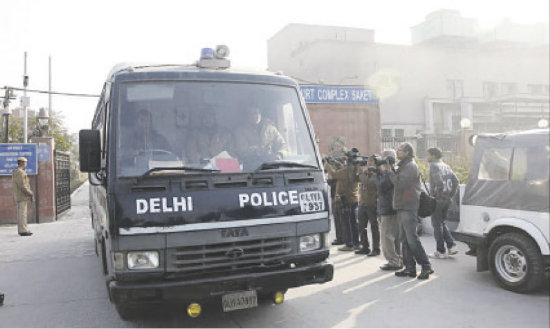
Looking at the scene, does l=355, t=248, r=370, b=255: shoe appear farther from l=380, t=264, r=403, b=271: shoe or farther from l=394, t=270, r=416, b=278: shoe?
l=394, t=270, r=416, b=278: shoe

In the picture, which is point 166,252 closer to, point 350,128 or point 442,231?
point 442,231

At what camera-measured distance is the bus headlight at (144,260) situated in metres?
3.65

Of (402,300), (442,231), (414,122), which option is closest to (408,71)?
(414,122)

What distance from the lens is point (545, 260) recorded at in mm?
4883

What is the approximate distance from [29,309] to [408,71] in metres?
36.5

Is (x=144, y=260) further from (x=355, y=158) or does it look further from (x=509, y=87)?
(x=509, y=87)

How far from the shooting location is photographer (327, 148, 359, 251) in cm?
778

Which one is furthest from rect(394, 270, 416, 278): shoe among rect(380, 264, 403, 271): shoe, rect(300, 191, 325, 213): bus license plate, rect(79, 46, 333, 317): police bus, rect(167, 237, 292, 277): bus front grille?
rect(167, 237, 292, 277): bus front grille

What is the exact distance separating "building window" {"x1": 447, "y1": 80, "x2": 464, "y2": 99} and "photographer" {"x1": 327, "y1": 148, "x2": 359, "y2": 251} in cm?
3499

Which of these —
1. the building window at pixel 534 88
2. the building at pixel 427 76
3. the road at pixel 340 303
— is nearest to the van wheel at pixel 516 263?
the road at pixel 340 303

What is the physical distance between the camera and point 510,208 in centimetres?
527

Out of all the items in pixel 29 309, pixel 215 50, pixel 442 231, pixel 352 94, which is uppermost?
pixel 352 94

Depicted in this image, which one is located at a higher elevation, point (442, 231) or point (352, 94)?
point (352, 94)

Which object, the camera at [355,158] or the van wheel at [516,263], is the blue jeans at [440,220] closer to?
the camera at [355,158]
